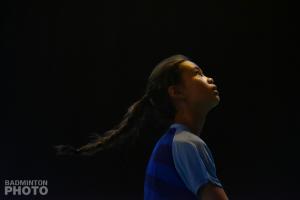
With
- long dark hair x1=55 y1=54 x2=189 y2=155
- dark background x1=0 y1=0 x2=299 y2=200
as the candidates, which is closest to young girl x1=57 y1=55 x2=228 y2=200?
long dark hair x1=55 y1=54 x2=189 y2=155

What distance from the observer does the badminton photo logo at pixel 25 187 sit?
2383mm

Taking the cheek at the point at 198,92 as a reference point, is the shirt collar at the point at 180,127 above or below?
below

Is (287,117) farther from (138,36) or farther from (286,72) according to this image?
(138,36)

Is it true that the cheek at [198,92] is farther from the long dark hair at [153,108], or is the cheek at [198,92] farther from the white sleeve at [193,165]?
the white sleeve at [193,165]

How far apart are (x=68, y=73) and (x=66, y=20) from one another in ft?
0.98

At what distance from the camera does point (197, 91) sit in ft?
4.32

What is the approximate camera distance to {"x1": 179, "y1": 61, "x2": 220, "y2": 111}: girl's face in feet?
4.29

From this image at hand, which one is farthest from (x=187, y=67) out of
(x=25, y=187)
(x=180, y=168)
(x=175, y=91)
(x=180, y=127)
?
(x=25, y=187)

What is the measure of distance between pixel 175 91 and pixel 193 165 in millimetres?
307

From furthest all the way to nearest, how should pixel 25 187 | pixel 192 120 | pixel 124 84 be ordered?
pixel 124 84
pixel 25 187
pixel 192 120

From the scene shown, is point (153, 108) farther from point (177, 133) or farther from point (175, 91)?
point (177, 133)

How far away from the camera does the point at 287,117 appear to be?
105 inches

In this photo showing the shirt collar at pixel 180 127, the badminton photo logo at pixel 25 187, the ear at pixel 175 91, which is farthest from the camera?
the badminton photo logo at pixel 25 187

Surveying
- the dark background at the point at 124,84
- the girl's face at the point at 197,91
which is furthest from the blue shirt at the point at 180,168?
the dark background at the point at 124,84
